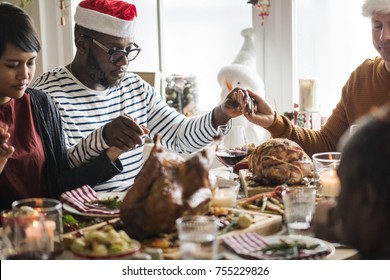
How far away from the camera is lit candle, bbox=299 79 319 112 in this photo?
3078 millimetres

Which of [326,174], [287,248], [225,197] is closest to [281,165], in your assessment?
[326,174]

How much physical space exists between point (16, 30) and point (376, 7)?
1314 millimetres

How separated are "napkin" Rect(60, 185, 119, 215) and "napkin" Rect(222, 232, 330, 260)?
15.6 inches

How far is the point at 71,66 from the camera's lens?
249cm

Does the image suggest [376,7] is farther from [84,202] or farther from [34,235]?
[34,235]

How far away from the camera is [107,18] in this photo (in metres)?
2.39

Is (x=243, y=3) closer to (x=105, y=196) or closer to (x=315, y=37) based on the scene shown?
(x=315, y=37)

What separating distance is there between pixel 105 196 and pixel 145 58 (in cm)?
228

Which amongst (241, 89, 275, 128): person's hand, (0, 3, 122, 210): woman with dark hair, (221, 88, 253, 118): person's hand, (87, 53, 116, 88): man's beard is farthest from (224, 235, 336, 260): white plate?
(87, 53, 116, 88): man's beard

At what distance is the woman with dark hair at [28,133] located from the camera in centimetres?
193

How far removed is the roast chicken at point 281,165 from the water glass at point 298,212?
363 mm

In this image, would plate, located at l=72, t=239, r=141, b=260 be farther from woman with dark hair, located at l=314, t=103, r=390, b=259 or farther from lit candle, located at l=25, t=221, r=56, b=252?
woman with dark hair, located at l=314, t=103, r=390, b=259

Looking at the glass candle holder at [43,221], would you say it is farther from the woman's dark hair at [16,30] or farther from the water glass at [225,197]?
the woman's dark hair at [16,30]
